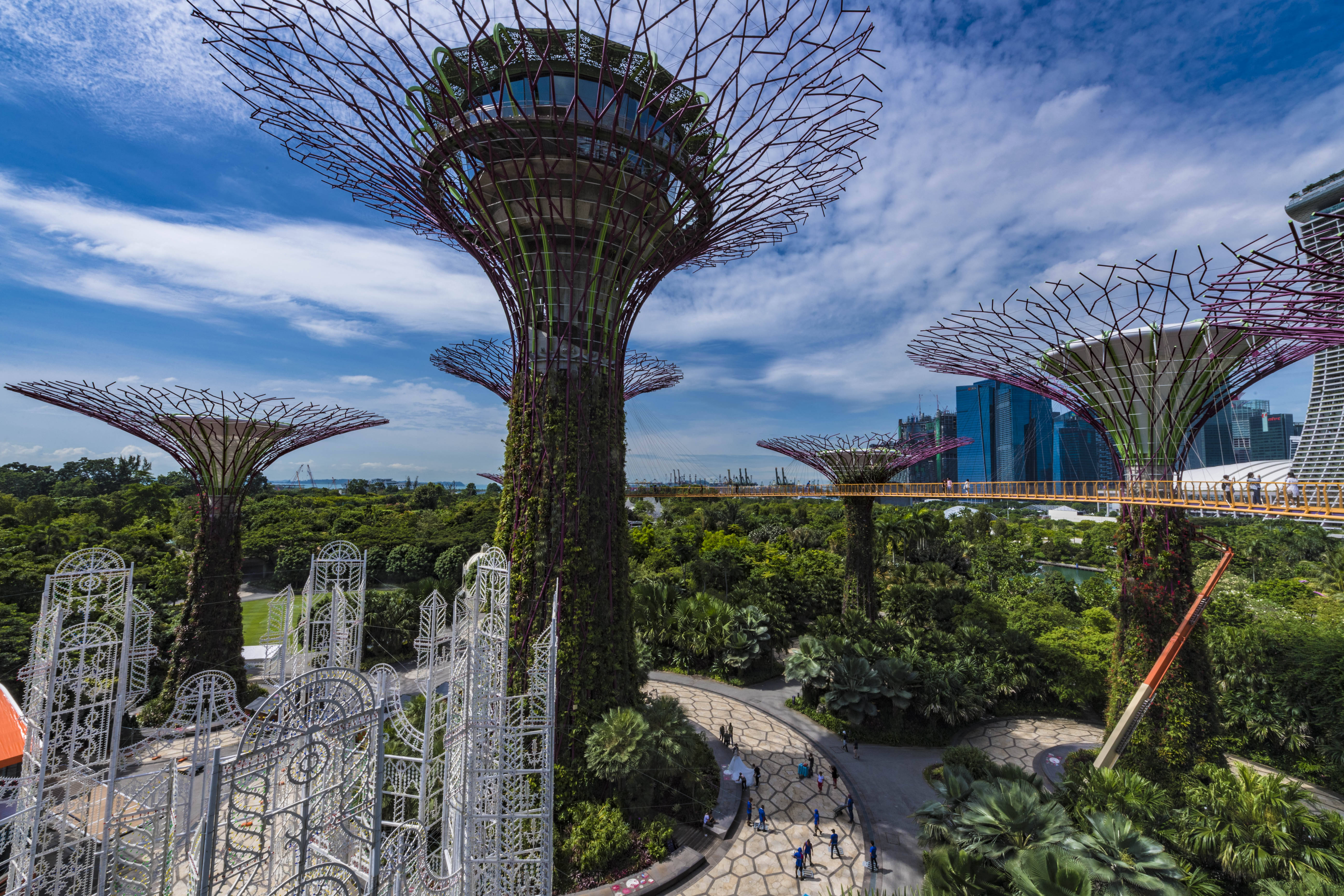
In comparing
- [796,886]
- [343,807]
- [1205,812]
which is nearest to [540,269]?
[343,807]

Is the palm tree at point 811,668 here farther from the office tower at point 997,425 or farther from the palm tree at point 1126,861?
the office tower at point 997,425

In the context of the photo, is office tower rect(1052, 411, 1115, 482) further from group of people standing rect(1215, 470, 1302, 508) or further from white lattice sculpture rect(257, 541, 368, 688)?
white lattice sculpture rect(257, 541, 368, 688)

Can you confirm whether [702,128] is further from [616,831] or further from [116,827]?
[116,827]

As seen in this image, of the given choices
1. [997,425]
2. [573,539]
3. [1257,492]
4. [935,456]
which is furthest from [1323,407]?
[997,425]

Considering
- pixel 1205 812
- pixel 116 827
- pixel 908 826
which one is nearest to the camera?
pixel 116 827

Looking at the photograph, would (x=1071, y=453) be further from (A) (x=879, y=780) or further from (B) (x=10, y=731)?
(B) (x=10, y=731)

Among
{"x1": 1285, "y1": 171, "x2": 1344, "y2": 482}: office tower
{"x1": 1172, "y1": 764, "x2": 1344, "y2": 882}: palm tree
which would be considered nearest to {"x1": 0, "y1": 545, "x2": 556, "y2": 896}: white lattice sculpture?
{"x1": 1172, "y1": 764, "x2": 1344, "y2": 882}: palm tree

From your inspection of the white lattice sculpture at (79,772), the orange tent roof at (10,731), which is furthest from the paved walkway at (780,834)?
the orange tent roof at (10,731)
